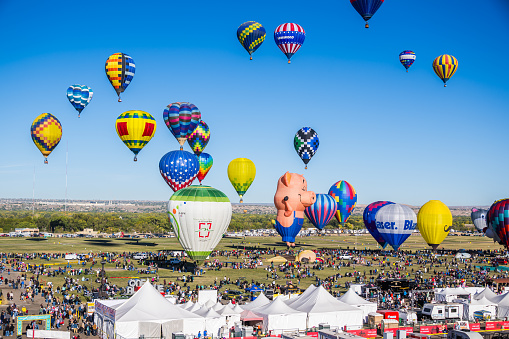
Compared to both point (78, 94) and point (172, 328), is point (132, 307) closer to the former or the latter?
point (172, 328)

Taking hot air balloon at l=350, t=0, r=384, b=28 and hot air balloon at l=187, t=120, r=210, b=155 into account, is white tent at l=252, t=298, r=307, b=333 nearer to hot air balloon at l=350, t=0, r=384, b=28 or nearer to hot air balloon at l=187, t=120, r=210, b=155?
hot air balloon at l=350, t=0, r=384, b=28

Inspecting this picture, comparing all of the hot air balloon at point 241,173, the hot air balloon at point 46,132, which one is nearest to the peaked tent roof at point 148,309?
the hot air balloon at point 46,132

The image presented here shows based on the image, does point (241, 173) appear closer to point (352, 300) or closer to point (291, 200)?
point (291, 200)

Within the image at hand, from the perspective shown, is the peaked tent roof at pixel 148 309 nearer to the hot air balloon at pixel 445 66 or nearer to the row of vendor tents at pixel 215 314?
the row of vendor tents at pixel 215 314

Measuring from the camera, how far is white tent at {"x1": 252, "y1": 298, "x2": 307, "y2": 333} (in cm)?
2441

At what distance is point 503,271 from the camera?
46.7 meters

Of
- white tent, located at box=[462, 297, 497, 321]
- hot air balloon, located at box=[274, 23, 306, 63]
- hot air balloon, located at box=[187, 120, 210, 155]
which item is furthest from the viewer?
hot air balloon, located at box=[187, 120, 210, 155]

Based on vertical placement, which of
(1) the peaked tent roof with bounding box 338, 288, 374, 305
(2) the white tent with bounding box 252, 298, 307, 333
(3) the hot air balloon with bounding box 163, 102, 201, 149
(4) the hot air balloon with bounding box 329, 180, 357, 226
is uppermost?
(3) the hot air balloon with bounding box 163, 102, 201, 149

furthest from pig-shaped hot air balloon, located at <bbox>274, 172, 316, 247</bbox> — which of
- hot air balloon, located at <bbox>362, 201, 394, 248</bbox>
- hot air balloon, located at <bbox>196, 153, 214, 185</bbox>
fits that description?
hot air balloon, located at <bbox>196, 153, 214, 185</bbox>

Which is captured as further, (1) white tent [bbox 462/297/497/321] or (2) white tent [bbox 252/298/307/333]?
(1) white tent [bbox 462/297/497/321]

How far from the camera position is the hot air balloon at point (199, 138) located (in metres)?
61.5

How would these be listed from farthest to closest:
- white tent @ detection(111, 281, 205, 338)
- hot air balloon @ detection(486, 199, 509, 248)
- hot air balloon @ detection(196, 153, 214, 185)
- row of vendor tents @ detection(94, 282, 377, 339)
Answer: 1. hot air balloon @ detection(196, 153, 214, 185)
2. hot air balloon @ detection(486, 199, 509, 248)
3. row of vendor tents @ detection(94, 282, 377, 339)
4. white tent @ detection(111, 281, 205, 338)

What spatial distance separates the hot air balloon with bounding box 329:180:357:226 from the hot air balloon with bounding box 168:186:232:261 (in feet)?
101

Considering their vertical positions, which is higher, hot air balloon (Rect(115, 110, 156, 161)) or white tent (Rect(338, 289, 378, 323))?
hot air balloon (Rect(115, 110, 156, 161))
